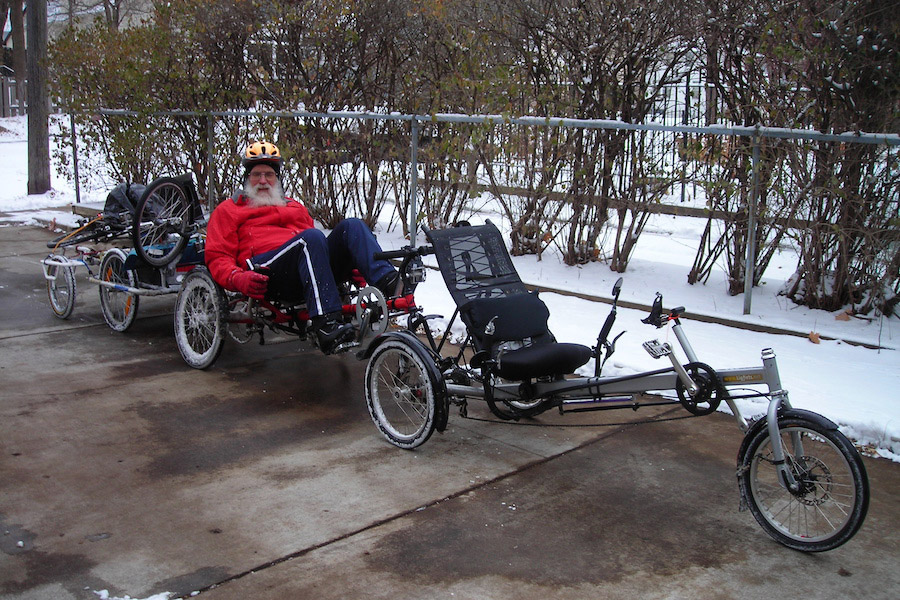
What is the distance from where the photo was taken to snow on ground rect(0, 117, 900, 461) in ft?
18.2

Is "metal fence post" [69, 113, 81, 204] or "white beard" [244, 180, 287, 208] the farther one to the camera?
"metal fence post" [69, 113, 81, 204]

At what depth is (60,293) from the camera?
804 cm

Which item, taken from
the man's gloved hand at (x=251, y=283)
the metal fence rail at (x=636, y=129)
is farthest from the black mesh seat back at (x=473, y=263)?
the metal fence rail at (x=636, y=129)

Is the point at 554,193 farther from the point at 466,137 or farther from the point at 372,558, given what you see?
the point at 372,558

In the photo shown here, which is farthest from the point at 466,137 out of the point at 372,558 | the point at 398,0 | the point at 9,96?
the point at 9,96

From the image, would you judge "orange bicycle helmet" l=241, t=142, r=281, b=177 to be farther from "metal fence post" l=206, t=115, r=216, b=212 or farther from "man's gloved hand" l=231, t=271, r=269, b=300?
"metal fence post" l=206, t=115, r=216, b=212

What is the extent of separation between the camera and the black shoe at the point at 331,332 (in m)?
5.89

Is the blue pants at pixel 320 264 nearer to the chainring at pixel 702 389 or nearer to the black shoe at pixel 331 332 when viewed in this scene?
the black shoe at pixel 331 332

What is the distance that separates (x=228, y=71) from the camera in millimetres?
11742

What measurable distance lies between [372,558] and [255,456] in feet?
4.47

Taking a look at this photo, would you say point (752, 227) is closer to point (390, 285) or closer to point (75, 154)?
point (390, 285)

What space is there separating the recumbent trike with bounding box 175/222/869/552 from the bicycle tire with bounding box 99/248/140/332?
3.03ft

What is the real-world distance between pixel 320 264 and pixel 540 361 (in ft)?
6.28

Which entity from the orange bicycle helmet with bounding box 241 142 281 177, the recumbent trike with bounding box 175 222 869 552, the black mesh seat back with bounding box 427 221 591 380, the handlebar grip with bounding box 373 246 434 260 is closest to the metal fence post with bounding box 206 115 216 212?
the orange bicycle helmet with bounding box 241 142 281 177
